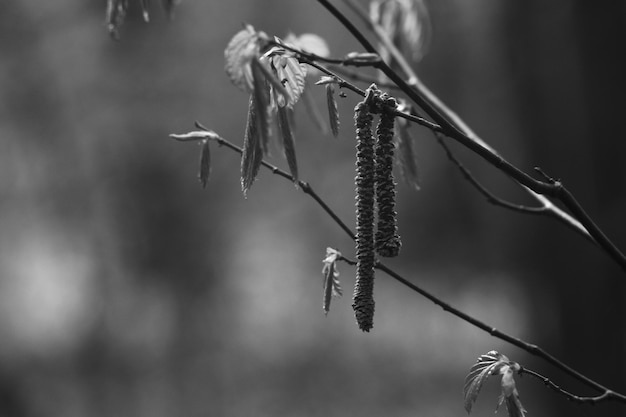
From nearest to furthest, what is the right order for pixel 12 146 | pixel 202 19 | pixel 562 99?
1. pixel 562 99
2. pixel 12 146
3. pixel 202 19

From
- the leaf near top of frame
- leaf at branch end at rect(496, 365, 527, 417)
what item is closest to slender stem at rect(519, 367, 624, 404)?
leaf at branch end at rect(496, 365, 527, 417)

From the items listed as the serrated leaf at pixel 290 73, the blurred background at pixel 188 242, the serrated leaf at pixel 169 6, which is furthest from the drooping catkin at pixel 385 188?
the blurred background at pixel 188 242

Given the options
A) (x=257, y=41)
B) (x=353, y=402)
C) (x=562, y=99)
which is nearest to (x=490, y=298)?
(x=353, y=402)

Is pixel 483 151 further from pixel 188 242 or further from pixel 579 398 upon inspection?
pixel 188 242

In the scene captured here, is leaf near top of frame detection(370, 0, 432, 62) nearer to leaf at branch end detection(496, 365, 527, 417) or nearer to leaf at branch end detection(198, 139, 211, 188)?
leaf at branch end detection(198, 139, 211, 188)

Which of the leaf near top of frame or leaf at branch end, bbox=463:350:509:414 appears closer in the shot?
leaf at branch end, bbox=463:350:509:414

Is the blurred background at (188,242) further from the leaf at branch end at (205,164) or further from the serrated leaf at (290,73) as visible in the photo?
the serrated leaf at (290,73)

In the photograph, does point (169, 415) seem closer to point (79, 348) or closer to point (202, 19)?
point (79, 348)

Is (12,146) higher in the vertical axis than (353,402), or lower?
higher
